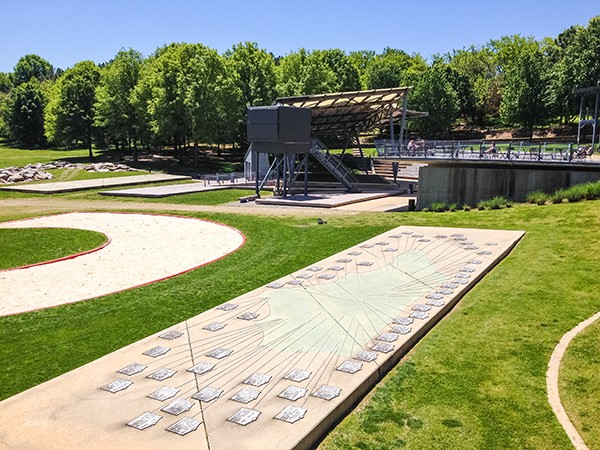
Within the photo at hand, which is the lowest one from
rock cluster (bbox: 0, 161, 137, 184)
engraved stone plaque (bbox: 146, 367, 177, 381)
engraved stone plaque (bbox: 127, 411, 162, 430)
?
engraved stone plaque (bbox: 127, 411, 162, 430)

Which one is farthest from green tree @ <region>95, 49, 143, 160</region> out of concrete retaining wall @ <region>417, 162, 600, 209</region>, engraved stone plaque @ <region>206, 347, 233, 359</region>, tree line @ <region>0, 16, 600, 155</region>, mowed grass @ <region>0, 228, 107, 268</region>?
engraved stone plaque @ <region>206, 347, 233, 359</region>

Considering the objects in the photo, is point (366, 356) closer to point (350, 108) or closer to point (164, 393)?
point (164, 393)

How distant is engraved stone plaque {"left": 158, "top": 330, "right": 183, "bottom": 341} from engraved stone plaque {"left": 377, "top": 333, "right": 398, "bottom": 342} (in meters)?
3.67

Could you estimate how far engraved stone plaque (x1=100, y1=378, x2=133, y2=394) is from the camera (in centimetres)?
756

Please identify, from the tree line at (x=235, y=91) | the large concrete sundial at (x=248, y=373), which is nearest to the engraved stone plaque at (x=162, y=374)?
the large concrete sundial at (x=248, y=373)

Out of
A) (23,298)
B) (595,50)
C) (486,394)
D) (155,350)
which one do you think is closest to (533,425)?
(486,394)

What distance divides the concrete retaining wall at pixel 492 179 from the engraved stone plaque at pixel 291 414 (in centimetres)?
2230

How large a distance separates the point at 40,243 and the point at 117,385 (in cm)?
1363

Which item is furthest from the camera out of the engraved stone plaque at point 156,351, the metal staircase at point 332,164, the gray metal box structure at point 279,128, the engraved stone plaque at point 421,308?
the metal staircase at point 332,164

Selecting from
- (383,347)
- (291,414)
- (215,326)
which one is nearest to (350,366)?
(383,347)

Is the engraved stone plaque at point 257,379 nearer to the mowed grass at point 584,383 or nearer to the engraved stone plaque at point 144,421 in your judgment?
the engraved stone plaque at point 144,421

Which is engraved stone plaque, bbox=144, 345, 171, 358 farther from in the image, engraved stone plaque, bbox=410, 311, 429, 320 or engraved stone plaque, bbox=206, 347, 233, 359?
engraved stone plaque, bbox=410, 311, 429, 320

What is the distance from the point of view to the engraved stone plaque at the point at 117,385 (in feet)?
24.8

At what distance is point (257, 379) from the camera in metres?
7.78
